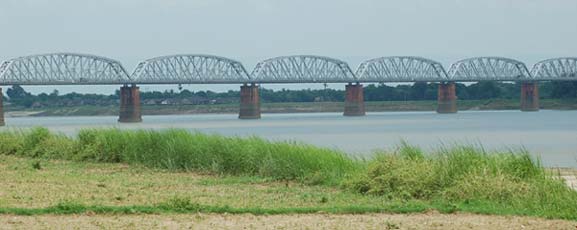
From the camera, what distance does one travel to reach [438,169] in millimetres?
21359

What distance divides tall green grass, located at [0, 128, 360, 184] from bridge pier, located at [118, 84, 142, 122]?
97616 millimetres

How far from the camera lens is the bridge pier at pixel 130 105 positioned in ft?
447

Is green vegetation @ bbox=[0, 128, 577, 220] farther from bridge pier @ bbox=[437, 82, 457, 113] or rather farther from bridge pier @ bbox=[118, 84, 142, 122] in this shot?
bridge pier @ bbox=[437, 82, 457, 113]

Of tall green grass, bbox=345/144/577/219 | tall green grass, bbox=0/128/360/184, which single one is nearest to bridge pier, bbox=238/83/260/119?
tall green grass, bbox=0/128/360/184

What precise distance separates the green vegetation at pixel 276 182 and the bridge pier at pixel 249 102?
4524 inches

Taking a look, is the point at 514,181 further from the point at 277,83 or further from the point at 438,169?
the point at 277,83

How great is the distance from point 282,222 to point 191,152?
42.0 feet

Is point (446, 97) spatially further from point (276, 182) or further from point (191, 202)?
point (191, 202)

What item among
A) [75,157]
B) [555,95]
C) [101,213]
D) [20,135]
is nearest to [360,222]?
[101,213]

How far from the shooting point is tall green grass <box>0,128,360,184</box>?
997 inches

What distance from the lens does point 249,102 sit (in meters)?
149

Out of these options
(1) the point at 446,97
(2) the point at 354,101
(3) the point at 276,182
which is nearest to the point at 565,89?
(1) the point at 446,97

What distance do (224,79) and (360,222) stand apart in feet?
450

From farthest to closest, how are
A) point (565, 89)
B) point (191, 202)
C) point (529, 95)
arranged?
1. point (565, 89)
2. point (529, 95)
3. point (191, 202)
